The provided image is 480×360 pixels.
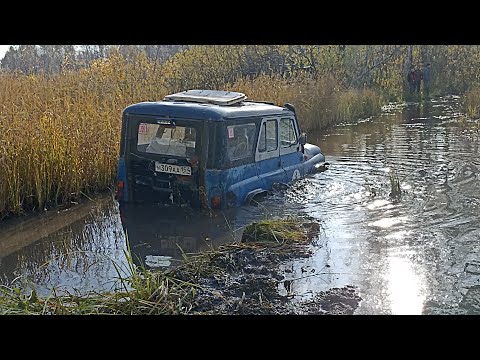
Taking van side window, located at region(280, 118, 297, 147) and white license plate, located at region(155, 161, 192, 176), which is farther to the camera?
van side window, located at region(280, 118, 297, 147)

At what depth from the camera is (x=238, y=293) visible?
224 inches

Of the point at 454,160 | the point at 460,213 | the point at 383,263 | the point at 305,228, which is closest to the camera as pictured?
the point at 383,263

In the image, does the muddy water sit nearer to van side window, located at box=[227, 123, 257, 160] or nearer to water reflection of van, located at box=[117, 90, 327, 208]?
water reflection of van, located at box=[117, 90, 327, 208]

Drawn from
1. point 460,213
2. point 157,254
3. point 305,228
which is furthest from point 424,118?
point 157,254

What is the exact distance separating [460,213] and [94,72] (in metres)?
11.5

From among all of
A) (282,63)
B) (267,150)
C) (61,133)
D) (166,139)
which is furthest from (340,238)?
(282,63)

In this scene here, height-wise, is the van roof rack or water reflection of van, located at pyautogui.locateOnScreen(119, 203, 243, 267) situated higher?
the van roof rack

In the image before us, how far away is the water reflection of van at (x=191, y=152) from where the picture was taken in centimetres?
860

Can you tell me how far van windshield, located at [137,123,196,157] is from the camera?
8680mm

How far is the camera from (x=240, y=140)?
9141 mm

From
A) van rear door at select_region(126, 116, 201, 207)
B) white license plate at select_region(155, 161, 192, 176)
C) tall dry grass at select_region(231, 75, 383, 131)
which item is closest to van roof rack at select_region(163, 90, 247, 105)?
van rear door at select_region(126, 116, 201, 207)
